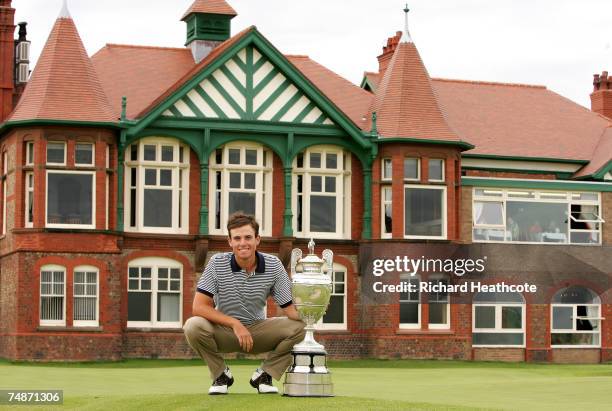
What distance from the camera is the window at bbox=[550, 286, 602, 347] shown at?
42281 mm

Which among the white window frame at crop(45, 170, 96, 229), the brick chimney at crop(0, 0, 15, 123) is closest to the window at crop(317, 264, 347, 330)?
the white window frame at crop(45, 170, 96, 229)

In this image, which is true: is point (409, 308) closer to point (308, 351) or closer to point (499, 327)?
point (499, 327)

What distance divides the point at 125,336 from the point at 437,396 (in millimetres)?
17594

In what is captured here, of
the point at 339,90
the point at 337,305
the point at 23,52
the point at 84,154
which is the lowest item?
the point at 337,305

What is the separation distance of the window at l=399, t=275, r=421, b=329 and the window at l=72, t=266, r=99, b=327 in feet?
28.6

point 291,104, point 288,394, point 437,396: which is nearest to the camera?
point 288,394

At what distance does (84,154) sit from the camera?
37.7 metres

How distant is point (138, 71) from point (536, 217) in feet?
41.8

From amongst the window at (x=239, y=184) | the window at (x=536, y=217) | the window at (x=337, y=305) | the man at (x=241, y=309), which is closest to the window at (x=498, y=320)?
the window at (x=536, y=217)

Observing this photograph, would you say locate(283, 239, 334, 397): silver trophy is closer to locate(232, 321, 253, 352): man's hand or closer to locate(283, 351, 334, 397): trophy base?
locate(283, 351, 334, 397): trophy base

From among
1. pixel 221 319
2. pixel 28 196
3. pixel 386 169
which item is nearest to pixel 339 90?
pixel 386 169

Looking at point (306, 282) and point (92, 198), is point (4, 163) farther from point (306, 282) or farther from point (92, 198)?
point (306, 282)

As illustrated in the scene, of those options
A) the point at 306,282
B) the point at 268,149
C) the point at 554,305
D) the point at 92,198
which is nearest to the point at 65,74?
the point at 92,198

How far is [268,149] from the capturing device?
4000 cm
